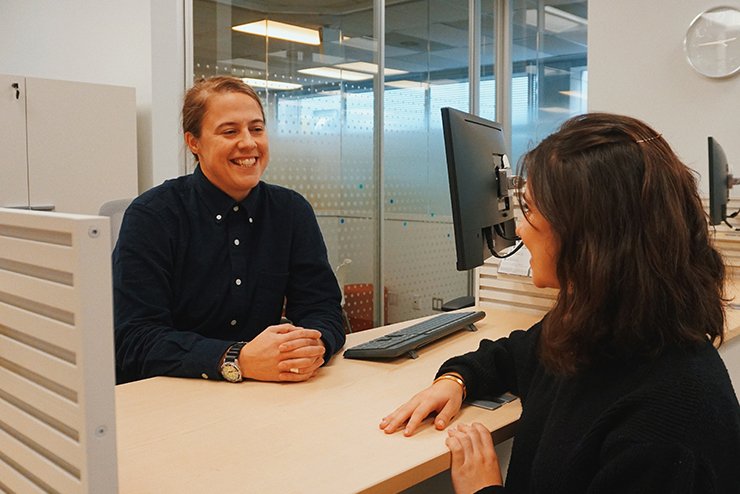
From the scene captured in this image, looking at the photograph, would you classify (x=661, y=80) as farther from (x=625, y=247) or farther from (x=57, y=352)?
(x=57, y=352)

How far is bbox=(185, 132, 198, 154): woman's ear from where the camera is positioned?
5.94 feet

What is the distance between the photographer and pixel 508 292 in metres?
2.21

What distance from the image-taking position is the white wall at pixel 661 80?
3.51 metres

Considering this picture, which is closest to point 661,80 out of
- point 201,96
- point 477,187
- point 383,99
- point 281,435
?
point 383,99

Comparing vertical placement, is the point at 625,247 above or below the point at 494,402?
above

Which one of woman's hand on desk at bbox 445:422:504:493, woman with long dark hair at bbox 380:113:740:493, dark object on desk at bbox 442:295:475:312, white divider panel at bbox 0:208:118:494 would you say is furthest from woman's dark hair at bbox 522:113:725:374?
dark object on desk at bbox 442:295:475:312

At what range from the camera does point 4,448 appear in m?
0.91

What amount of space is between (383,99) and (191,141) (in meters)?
2.26

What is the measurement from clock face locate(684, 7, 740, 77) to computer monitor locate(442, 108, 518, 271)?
6.80 ft

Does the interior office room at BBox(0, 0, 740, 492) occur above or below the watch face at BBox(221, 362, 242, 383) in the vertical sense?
above

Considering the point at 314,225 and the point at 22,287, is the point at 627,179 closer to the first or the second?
the point at 22,287

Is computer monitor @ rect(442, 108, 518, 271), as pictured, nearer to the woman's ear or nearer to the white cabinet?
the woman's ear

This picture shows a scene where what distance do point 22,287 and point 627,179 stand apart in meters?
0.76

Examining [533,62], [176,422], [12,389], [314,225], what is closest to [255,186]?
[314,225]
